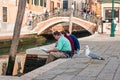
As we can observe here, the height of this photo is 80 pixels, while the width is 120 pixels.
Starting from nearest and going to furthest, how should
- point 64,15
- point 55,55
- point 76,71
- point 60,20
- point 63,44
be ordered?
point 76,71
point 63,44
point 55,55
point 60,20
point 64,15

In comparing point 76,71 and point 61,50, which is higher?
point 61,50

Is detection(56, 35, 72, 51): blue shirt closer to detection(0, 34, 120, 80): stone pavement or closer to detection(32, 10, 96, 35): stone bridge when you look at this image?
detection(0, 34, 120, 80): stone pavement

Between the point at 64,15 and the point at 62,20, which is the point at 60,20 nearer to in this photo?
the point at 62,20

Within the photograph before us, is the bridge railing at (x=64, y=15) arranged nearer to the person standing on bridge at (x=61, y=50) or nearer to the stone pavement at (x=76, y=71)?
the person standing on bridge at (x=61, y=50)

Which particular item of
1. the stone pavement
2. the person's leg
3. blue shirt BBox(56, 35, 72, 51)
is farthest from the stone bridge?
the stone pavement

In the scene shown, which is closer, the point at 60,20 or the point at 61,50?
the point at 61,50

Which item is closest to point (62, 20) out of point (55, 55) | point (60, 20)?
point (60, 20)

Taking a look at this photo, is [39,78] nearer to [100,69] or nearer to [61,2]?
[100,69]

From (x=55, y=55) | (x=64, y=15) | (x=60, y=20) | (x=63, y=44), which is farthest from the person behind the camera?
(x=64, y=15)

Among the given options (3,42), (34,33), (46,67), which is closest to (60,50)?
(46,67)

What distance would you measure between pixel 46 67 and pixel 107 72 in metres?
1.84

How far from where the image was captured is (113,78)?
9812 mm

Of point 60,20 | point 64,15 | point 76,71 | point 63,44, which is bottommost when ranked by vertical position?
point 60,20

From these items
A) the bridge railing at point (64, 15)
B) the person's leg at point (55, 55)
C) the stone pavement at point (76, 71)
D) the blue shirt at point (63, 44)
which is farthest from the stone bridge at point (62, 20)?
the stone pavement at point (76, 71)
